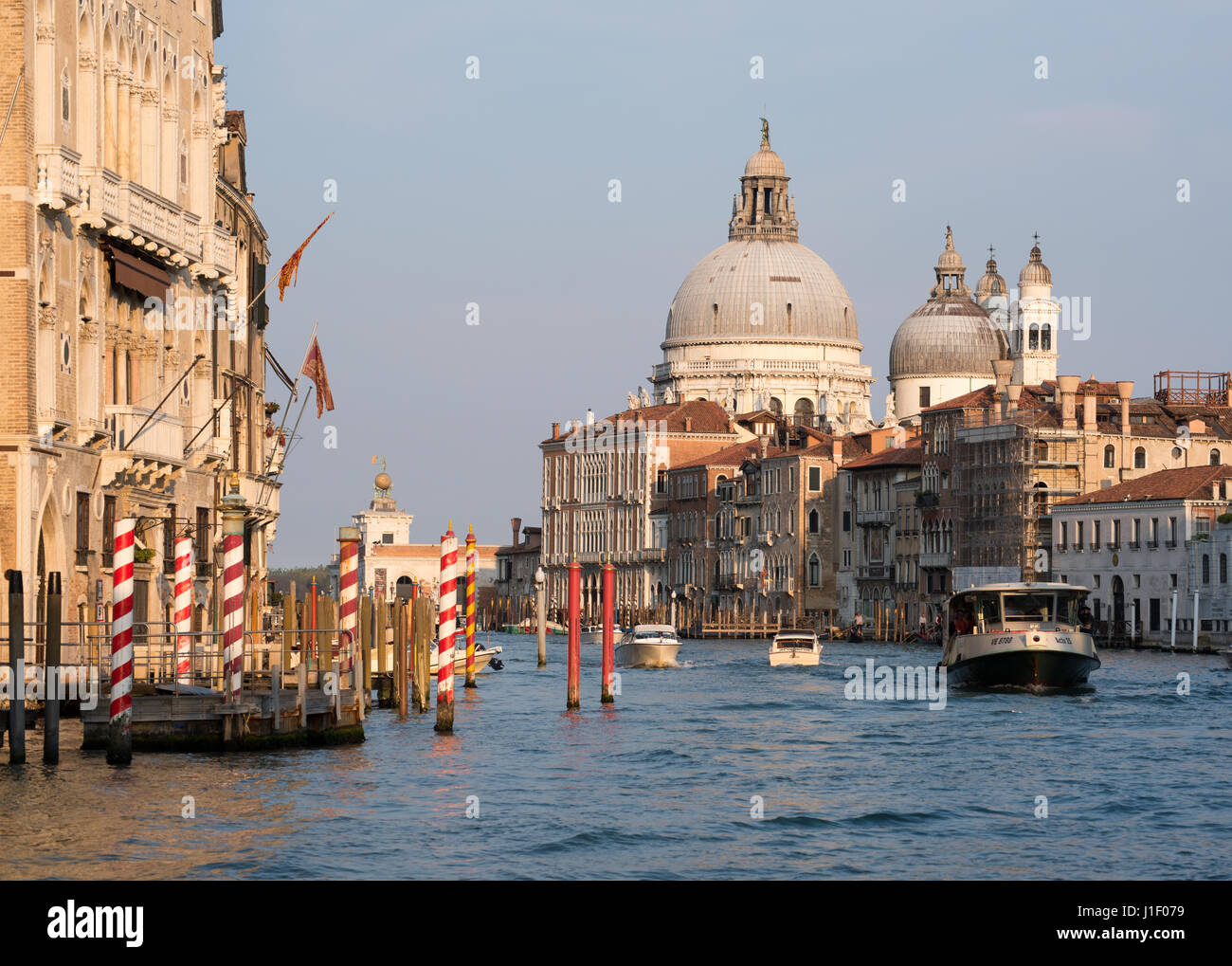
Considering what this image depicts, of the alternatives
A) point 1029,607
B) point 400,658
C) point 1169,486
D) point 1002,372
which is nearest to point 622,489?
point 1002,372

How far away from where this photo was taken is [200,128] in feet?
112

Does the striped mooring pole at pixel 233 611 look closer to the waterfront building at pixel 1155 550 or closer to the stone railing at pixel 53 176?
the stone railing at pixel 53 176

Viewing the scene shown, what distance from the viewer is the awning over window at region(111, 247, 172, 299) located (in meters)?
29.5

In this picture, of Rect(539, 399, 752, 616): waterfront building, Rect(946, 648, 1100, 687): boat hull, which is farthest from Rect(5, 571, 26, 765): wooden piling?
Rect(539, 399, 752, 616): waterfront building

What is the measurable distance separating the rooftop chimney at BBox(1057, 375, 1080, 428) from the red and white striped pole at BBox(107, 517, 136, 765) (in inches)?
2658

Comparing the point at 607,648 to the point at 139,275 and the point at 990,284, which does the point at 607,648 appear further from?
the point at 990,284

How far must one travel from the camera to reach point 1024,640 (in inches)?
1581

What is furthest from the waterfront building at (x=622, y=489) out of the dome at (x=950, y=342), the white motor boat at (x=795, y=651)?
the white motor boat at (x=795, y=651)

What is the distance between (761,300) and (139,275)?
4715 inches

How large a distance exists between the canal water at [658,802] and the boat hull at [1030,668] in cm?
473

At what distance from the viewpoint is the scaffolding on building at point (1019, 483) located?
8569cm

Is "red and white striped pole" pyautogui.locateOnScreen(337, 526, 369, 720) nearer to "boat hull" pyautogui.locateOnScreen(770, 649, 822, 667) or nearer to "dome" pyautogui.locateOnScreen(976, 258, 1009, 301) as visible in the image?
"boat hull" pyautogui.locateOnScreen(770, 649, 822, 667)
